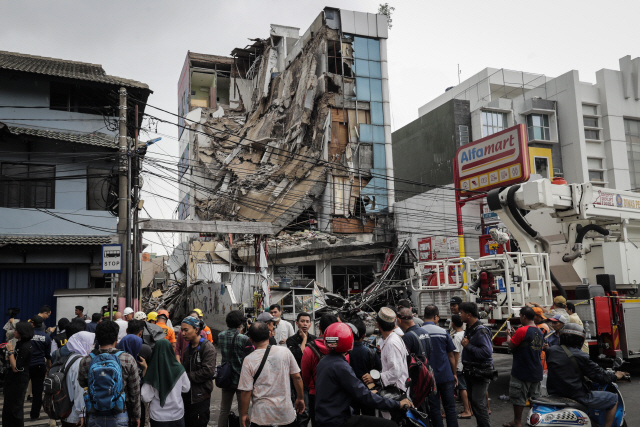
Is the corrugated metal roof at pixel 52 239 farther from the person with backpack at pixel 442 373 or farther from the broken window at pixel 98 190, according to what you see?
the person with backpack at pixel 442 373

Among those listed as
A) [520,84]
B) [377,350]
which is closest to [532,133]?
[520,84]

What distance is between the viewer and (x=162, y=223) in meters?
16.8

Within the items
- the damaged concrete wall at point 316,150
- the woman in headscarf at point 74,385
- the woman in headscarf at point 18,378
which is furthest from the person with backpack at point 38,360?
the damaged concrete wall at point 316,150

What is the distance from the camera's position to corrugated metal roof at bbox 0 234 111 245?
46.9 ft

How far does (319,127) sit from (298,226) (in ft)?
20.2

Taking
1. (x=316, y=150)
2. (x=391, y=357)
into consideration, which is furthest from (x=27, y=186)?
(x=316, y=150)

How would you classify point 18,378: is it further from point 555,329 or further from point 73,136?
point 73,136

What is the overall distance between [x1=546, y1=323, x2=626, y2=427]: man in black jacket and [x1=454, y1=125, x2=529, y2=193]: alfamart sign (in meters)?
14.1

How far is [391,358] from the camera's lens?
512 centimetres

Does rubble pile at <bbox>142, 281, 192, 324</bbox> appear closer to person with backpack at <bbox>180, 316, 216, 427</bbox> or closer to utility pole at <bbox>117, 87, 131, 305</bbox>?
utility pole at <bbox>117, 87, 131, 305</bbox>

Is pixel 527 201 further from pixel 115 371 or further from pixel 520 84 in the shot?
pixel 520 84

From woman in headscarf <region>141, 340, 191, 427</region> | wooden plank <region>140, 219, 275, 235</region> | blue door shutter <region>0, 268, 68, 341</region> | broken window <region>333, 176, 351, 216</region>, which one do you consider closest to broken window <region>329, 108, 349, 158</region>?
broken window <region>333, 176, 351, 216</region>

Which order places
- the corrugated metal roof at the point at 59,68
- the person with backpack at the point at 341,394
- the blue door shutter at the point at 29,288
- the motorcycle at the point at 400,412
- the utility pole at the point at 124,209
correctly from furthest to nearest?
the corrugated metal roof at the point at 59,68 → the blue door shutter at the point at 29,288 → the utility pole at the point at 124,209 → the motorcycle at the point at 400,412 → the person with backpack at the point at 341,394

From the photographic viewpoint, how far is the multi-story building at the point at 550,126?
32.3m
